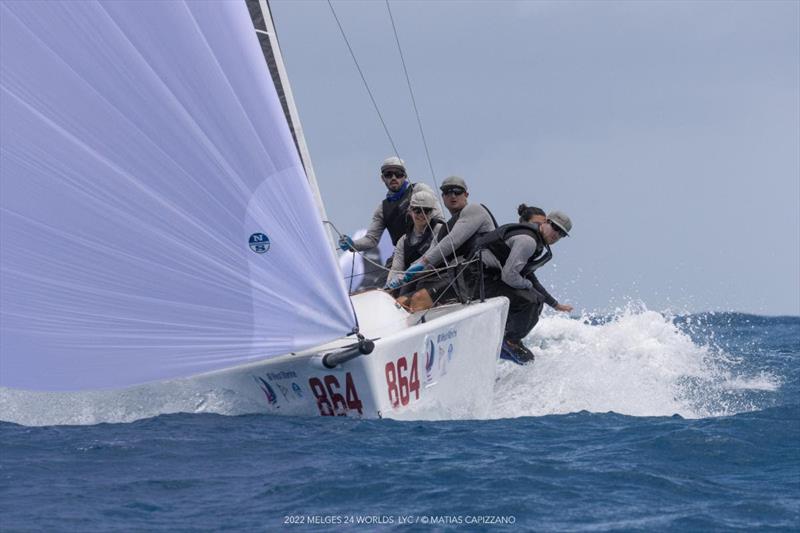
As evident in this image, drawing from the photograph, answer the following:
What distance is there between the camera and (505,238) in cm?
885

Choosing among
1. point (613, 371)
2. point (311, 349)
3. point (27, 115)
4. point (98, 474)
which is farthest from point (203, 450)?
point (613, 371)

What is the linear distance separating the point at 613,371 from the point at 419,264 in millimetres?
1883

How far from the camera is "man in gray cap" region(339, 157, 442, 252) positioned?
365 inches

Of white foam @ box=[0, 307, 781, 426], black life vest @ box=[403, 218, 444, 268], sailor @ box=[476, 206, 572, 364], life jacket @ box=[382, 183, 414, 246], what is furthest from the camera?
life jacket @ box=[382, 183, 414, 246]

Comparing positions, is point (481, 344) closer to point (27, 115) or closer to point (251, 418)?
point (251, 418)

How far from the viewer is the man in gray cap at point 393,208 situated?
30.4 ft

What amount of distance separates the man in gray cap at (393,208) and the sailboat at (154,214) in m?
2.28

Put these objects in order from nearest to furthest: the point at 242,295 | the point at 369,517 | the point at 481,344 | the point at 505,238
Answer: the point at 369,517 → the point at 242,295 → the point at 481,344 → the point at 505,238

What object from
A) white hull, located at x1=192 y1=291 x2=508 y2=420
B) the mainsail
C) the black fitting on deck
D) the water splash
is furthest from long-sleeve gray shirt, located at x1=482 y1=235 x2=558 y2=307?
the mainsail

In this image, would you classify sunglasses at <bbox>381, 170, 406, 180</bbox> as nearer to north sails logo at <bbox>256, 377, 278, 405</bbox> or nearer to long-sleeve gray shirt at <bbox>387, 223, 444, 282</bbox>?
long-sleeve gray shirt at <bbox>387, 223, 444, 282</bbox>

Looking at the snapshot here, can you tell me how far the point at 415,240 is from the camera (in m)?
9.16

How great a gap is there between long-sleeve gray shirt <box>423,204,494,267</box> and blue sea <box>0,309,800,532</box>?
1199 mm

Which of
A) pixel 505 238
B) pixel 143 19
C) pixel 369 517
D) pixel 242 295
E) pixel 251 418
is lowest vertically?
pixel 369 517

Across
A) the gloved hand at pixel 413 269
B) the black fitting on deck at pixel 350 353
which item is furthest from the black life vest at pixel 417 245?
the black fitting on deck at pixel 350 353
